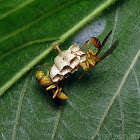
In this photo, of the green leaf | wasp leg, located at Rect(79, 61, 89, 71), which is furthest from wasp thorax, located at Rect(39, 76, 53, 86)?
wasp leg, located at Rect(79, 61, 89, 71)

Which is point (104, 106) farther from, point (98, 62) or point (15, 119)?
point (15, 119)

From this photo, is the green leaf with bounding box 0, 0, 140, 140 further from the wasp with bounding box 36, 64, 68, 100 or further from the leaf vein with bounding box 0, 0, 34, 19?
the leaf vein with bounding box 0, 0, 34, 19

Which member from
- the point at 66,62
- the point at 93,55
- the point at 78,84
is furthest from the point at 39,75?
the point at 93,55

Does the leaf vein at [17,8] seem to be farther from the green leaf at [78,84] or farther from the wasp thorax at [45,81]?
the wasp thorax at [45,81]

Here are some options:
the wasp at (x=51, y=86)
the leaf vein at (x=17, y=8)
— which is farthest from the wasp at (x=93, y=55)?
the leaf vein at (x=17, y=8)

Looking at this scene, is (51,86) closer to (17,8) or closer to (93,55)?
(93,55)
